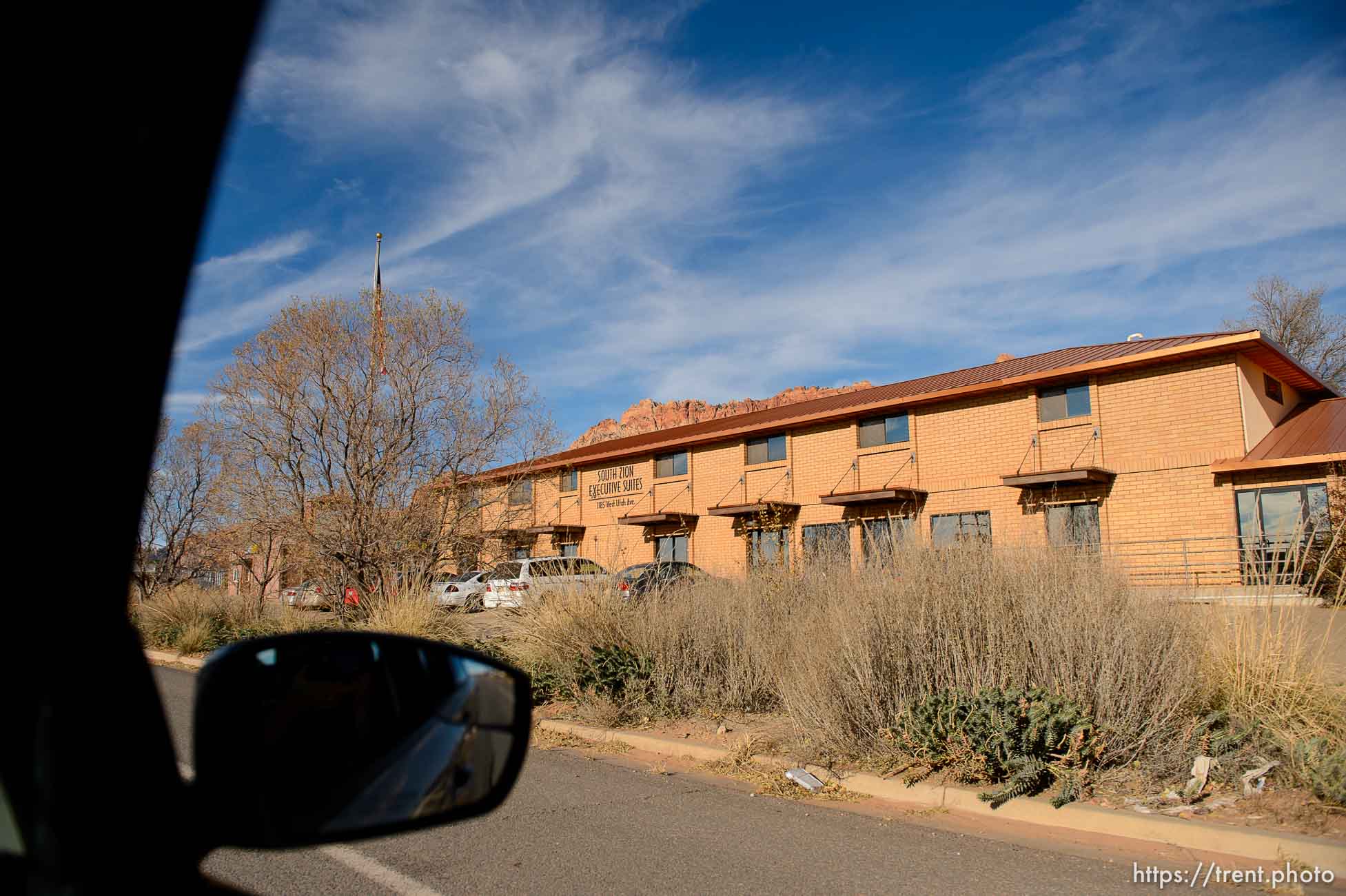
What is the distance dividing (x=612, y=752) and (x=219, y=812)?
24.3 feet

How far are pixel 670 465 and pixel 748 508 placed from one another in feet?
17.6

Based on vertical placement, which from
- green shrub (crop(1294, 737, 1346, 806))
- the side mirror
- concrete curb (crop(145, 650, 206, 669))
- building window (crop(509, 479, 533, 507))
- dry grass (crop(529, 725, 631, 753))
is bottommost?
dry grass (crop(529, 725, 631, 753))

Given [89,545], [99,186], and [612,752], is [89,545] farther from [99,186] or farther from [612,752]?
[612,752]

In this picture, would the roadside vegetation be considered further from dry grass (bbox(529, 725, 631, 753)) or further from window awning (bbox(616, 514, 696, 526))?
window awning (bbox(616, 514, 696, 526))

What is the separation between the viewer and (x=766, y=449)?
96.5 ft

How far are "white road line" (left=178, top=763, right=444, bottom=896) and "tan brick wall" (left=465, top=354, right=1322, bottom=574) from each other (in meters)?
8.06

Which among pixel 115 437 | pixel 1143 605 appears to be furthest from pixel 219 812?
pixel 1143 605

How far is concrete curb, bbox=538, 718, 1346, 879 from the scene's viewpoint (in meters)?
4.55

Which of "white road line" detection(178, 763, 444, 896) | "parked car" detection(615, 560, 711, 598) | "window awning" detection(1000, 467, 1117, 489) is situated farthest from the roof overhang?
"white road line" detection(178, 763, 444, 896)

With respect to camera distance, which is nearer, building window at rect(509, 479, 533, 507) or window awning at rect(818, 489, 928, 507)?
building window at rect(509, 479, 533, 507)

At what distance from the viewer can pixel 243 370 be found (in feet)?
57.5

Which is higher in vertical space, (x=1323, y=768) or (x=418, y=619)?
(x=418, y=619)

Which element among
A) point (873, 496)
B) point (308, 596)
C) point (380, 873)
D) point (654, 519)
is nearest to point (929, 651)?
point (380, 873)

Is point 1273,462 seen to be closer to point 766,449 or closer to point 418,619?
point 766,449
